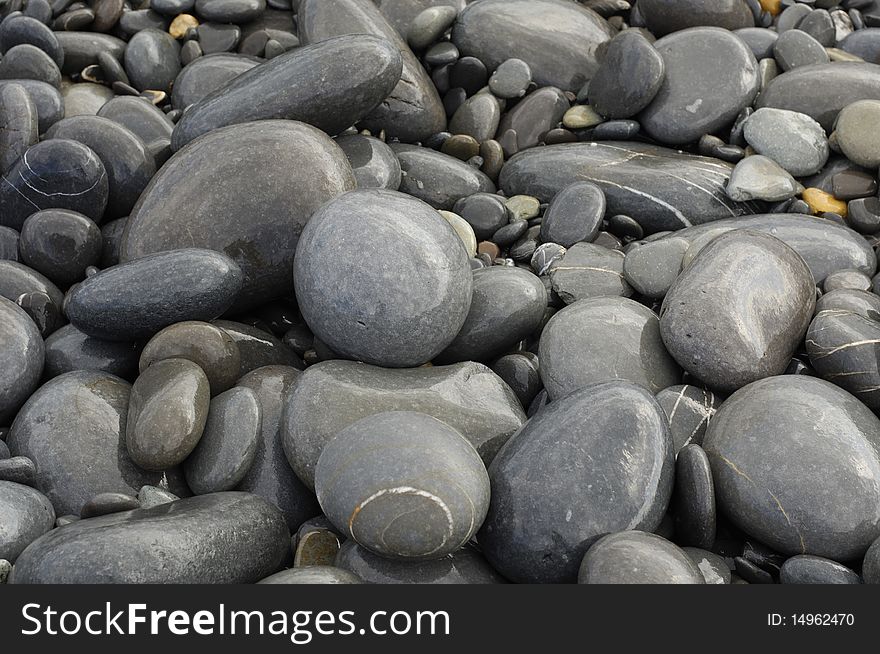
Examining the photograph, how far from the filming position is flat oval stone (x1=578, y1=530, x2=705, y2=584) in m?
2.63

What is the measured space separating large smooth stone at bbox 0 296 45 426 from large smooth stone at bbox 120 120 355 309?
0.52 meters

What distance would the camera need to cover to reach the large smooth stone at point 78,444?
3279 millimetres

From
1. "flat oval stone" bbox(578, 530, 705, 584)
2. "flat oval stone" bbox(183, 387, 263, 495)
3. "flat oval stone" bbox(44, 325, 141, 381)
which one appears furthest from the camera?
"flat oval stone" bbox(44, 325, 141, 381)

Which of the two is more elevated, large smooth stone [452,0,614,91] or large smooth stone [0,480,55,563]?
large smooth stone [452,0,614,91]

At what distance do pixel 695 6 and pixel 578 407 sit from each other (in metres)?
3.64

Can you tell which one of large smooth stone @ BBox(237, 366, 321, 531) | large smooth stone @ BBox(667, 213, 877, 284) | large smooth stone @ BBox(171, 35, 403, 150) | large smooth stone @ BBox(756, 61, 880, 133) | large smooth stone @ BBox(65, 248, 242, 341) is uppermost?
large smooth stone @ BBox(171, 35, 403, 150)

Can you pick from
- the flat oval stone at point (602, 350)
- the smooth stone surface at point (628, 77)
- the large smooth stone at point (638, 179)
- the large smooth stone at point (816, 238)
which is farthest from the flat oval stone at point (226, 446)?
the smooth stone surface at point (628, 77)

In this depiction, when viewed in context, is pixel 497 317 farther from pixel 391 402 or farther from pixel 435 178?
pixel 435 178

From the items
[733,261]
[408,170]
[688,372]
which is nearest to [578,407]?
[688,372]

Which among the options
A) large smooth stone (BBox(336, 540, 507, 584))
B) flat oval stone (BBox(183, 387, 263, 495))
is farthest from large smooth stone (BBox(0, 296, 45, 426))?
large smooth stone (BBox(336, 540, 507, 584))

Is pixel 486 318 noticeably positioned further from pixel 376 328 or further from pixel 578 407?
pixel 578 407

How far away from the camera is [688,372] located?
11.8 ft

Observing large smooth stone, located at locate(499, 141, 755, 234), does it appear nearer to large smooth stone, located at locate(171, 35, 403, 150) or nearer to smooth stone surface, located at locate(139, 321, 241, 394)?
large smooth stone, located at locate(171, 35, 403, 150)

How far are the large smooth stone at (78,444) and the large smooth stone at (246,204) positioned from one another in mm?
738
